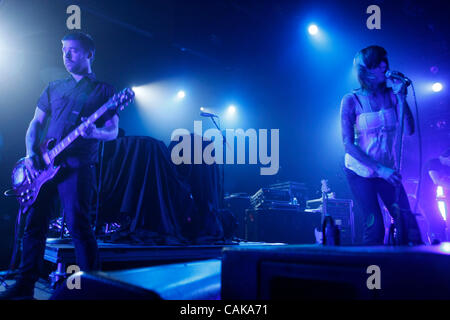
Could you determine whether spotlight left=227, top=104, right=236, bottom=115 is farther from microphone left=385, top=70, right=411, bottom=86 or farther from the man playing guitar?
microphone left=385, top=70, right=411, bottom=86

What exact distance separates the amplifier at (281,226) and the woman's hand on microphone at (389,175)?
402cm

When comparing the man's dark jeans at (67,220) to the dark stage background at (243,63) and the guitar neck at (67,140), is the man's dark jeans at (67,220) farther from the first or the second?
the dark stage background at (243,63)

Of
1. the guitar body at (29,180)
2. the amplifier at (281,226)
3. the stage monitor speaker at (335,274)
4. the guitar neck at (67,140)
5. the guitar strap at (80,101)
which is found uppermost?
the guitar strap at (80,101)

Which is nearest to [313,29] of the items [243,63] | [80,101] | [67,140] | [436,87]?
[243,63]

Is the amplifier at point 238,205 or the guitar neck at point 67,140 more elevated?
the guitar neck at point 67,140

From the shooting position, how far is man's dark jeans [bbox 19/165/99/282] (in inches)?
88.9

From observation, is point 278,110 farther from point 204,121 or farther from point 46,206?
point 46,206

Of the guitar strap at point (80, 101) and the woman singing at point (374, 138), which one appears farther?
the guitar strap at point (80, 101)

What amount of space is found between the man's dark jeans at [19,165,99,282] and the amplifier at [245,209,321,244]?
4155 millimetres

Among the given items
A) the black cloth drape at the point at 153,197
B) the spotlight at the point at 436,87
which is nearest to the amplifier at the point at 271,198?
the black cloth drape at the point at 153,197

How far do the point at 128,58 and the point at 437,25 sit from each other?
690 cm

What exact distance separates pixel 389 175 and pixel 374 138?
393 mm

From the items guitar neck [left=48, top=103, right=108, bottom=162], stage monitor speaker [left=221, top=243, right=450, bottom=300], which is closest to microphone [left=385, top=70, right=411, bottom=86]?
stage monitor speaker [left=221, top=243, right=450, bottom=300]

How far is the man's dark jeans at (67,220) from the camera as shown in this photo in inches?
88.9
